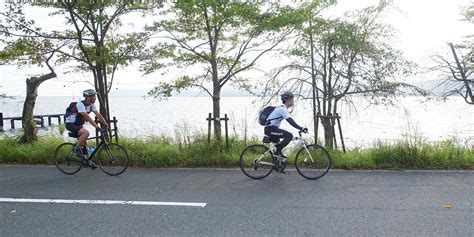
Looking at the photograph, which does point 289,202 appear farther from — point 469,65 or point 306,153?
point 469,65

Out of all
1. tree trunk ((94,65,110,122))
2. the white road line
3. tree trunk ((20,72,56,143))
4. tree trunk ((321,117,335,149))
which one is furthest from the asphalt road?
tree trunk ((20,72,56,143))

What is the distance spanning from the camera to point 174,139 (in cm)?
955

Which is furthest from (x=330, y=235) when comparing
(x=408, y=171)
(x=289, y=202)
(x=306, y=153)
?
(x=408, y=171)

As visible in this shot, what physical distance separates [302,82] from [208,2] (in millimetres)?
3545

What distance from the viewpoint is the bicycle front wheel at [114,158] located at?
7113 millimetres

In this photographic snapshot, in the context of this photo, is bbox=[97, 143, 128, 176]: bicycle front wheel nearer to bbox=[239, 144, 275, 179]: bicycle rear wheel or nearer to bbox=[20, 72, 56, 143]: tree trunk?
bbox=[239, 144, 275, 179]: bicycle rear wheel

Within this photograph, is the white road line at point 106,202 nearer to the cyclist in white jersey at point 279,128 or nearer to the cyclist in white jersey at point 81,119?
the cyclist in white jersey at point 81,119

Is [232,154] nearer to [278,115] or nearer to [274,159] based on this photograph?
[274,159]

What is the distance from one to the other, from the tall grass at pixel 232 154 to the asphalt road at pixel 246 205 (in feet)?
1.47

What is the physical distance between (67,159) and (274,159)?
14.5 feet

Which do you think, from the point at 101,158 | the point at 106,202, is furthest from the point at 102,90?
the point at 106,202

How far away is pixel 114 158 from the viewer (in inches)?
286

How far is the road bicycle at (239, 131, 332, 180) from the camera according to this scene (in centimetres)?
665

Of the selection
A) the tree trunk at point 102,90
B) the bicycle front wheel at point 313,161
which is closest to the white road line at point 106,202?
the bicycle front wheel at point 313,161
